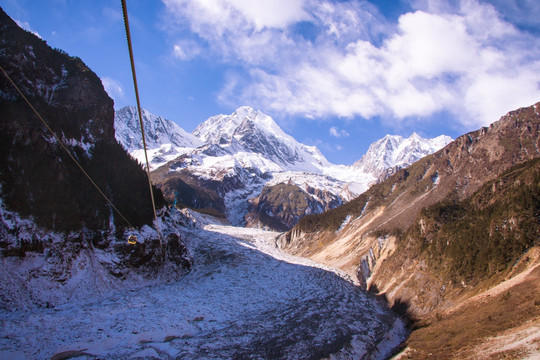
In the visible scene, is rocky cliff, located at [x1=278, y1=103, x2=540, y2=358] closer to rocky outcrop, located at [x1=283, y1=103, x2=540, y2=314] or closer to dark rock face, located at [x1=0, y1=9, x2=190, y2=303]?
rocky outcrop, located at [x1=283, y1=103, x2=540, y2=314]

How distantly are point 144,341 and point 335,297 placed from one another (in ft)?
79.9

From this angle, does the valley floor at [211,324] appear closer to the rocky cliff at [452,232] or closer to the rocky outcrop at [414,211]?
the rocky cliff at [452,232]

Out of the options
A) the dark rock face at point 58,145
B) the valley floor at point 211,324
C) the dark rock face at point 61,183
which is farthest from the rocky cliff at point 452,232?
the dark rock face at point 58,145

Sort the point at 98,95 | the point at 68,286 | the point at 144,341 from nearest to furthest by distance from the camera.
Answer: the point at 144,341 → the point at 68,286 → the point at 98,95

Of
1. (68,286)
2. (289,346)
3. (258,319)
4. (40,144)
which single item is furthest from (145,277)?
(289,346)

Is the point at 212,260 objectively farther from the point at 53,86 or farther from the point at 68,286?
the point at 53,86

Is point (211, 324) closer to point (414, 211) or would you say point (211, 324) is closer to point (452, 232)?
point (452, 232)

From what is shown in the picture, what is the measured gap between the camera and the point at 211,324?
88.1ft

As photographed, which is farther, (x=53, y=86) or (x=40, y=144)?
(x=53, y=86)

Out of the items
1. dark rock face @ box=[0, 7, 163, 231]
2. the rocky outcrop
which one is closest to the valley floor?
the rocky outcrop

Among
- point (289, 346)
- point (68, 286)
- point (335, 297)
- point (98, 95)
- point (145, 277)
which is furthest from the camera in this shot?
point (98, 95)

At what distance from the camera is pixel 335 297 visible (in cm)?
3859

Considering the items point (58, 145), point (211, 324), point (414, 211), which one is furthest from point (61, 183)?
point (414, 211)

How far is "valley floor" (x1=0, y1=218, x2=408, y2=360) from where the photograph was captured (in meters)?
19.8
